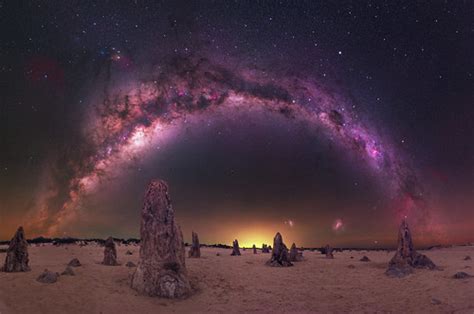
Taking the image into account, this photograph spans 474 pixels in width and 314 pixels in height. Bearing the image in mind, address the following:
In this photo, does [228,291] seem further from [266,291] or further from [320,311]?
[320,311]

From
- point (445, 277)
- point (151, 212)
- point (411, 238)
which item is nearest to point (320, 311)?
point (151, 212)


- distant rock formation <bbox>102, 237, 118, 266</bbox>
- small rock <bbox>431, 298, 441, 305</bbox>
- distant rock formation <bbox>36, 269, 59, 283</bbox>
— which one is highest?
distant rock formation <bbox>102, 237, 118, 266</bbox>

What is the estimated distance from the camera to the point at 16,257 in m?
22.4

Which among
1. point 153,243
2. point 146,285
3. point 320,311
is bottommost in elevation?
point 320,311

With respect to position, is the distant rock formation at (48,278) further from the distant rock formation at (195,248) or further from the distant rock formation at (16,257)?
the distant rock formation at (195,248)

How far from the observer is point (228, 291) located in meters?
23.7

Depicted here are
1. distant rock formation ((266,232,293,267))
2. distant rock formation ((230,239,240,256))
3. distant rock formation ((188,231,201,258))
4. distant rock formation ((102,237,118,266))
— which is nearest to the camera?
distant rock formation ((102,237,118,266))

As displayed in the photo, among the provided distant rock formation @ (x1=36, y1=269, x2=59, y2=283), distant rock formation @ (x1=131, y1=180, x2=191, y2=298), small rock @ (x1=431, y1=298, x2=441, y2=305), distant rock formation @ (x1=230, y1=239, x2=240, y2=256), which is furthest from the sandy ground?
distant rock formation @ (x1=230, y1=239, x2=240, y2=256)

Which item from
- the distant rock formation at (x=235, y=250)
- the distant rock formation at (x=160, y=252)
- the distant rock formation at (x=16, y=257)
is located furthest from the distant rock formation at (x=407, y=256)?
the distant rock formation at (x=16, y=257)

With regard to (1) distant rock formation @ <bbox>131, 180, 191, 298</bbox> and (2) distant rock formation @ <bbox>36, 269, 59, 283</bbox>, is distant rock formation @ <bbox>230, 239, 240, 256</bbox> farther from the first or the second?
(2) distant rock formation @ <bbox>36, 269, 59, 283</bbox>

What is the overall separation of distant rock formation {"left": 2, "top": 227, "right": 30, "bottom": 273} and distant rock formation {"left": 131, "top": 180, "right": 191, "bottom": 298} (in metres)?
7.05

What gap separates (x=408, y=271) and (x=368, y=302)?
388 inches

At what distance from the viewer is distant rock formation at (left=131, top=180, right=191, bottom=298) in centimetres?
2092

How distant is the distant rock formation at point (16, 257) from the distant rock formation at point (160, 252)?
705 cm
